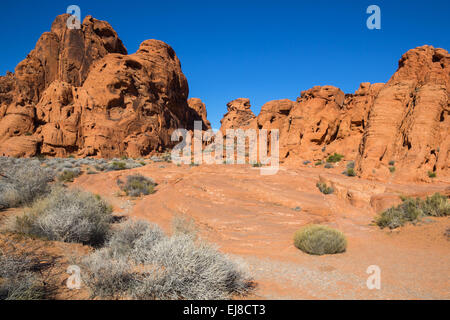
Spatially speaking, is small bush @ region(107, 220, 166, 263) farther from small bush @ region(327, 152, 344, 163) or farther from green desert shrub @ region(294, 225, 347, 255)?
small bush @ region(327, 152, 344, 163)

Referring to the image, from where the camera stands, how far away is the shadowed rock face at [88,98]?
2828 centimetres

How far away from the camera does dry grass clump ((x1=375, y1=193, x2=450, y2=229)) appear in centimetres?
740

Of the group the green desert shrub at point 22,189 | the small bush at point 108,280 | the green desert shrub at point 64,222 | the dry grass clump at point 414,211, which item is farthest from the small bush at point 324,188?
the green desert shrub at point 22,189

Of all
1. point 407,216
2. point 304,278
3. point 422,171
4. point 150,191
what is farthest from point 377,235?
point 150,191

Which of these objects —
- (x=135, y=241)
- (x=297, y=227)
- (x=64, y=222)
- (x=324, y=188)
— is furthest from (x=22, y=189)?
(x=324, y=188)

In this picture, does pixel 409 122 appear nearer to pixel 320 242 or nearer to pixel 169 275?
pixel 320 242

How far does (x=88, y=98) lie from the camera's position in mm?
30438

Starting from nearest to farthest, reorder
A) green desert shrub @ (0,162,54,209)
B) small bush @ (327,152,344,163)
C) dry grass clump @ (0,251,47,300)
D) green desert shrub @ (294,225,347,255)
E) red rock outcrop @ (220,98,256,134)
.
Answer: dry grass clump @ (0,251,47,300), green desert shrub @ (294,225,347,255), green desert shrub @ (0,162,54,209), small bush @ (327,152,344,163), red rock outcrop @ (220,98,256,134)

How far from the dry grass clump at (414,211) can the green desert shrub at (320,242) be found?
263cm
